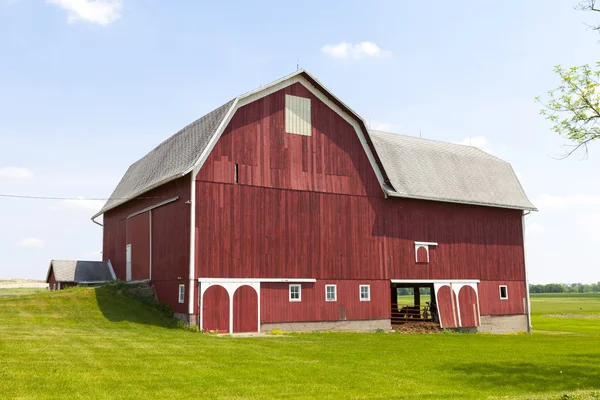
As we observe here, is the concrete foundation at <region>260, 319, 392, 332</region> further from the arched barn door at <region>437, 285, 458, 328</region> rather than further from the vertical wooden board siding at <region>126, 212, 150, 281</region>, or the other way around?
the vertical wooden board siding at <region>126, 212, 150, 281</region>

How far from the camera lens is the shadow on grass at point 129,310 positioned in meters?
25.4

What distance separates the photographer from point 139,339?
20125 millimetres

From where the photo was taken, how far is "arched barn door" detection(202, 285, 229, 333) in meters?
25.1

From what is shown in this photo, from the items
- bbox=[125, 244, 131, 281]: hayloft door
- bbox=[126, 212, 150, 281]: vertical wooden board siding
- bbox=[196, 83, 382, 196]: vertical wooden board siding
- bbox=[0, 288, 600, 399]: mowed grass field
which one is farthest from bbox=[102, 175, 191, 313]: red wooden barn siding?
bbox=[125, 244, 131, 281]: hayloft door

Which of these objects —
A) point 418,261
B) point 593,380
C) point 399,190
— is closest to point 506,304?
point 418,261

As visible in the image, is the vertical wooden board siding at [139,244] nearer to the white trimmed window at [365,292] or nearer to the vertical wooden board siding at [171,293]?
the vertical wooden board siding at [171,293]

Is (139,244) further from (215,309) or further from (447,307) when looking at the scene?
(447,307)

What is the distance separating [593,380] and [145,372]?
37.7 feet

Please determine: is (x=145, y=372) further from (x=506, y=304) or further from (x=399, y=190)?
(x=506, y=304)

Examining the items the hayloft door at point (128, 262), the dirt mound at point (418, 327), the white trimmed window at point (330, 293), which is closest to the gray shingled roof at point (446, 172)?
the white trimmed window at point (330, 293)

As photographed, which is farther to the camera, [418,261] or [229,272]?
[418,261]

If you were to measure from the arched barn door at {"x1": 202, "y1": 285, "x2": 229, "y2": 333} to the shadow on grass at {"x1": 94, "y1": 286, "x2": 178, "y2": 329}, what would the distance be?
1406 millimetres

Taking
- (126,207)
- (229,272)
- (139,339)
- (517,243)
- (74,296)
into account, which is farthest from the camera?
(517,243)

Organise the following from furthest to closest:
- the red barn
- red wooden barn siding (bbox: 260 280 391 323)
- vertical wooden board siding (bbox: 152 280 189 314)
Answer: red wooden barn siding (bbox: 260 280 391 323)
the red barn
vertical wooden board siding (bbox: 152 280 189 314)
